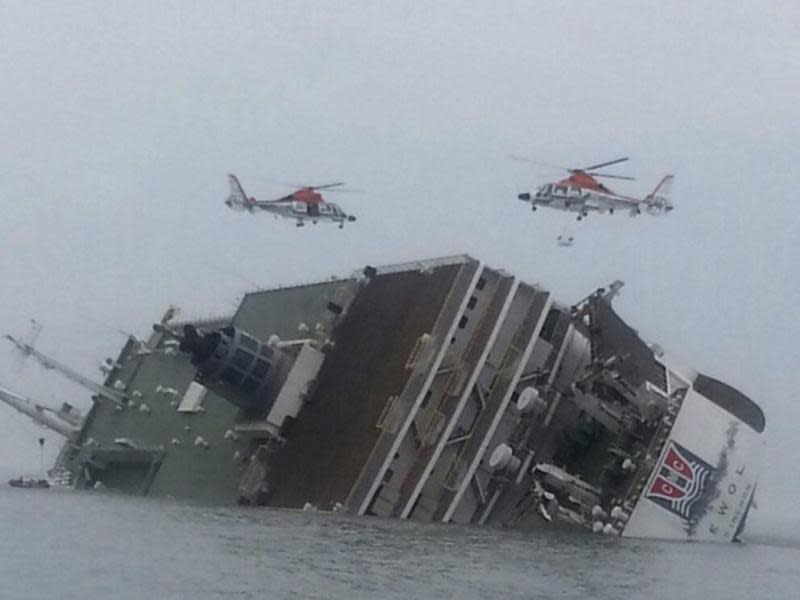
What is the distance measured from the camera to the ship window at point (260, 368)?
181ft

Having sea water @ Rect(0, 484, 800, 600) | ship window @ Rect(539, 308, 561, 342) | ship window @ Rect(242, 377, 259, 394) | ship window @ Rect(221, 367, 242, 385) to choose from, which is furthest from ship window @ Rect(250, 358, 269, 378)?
ship window @ Rect(539, 308, 561, 342)

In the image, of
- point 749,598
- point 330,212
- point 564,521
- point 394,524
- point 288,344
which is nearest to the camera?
point 749,598

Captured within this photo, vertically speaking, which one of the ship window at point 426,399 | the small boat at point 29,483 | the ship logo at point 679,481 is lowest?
the small boat at point 29,483

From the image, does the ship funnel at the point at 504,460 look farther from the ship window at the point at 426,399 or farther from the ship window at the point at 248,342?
the ship window at the point at 248,342

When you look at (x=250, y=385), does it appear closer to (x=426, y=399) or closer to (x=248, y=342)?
(x=248, y=342)

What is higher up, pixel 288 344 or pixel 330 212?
pixel 330 212

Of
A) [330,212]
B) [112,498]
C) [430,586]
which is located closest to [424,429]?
[112,498]

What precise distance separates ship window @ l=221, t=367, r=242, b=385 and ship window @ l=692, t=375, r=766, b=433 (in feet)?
60.8

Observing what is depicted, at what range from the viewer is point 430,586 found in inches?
1128

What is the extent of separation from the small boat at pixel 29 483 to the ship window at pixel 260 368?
28122 mm

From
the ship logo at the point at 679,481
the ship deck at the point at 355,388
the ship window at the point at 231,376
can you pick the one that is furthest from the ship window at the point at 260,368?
the ship logo at the point at 679,481

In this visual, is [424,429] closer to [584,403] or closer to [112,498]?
[584,403]

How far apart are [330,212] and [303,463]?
32634mm

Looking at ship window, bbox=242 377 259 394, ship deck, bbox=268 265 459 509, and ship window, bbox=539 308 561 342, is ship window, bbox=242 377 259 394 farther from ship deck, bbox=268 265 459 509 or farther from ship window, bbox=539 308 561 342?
ship window, bbox=539 308 561 342
